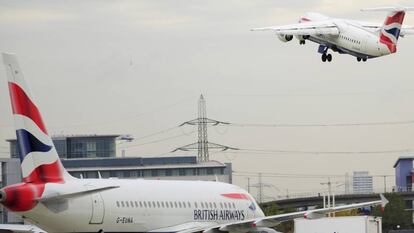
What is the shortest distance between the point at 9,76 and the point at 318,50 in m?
70.7

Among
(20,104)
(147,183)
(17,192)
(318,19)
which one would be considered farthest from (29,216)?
(318,19)

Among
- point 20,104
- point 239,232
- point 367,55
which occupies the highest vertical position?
point 367,55

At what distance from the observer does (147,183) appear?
2660 inches

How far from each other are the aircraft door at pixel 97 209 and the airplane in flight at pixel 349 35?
56640 mm

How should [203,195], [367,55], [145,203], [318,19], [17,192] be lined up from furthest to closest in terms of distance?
1. [318,19]
2. [367,55]
3. [203,195]
4. [145,203]
5. [17,192]

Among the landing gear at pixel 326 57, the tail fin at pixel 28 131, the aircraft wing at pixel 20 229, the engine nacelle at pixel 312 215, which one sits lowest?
the aircraft wing at pixel 20 229

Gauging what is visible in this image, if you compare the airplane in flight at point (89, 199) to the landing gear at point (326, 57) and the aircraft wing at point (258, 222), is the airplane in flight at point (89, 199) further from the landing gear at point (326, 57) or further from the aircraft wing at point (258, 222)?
the landing gear at point (326, 57)

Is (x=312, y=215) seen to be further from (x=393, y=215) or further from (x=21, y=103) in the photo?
(x=393, y=215)

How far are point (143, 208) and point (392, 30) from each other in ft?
226

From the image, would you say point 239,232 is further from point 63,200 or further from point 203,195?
point 63,200

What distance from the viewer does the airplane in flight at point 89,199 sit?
195ft

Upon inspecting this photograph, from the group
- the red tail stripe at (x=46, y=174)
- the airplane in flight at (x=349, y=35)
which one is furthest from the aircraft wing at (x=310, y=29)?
the red tail stripe at (x=46, y=174)

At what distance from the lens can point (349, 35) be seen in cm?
12788

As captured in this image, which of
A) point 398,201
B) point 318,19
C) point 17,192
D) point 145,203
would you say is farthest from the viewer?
point 398,201
